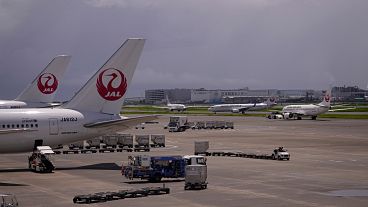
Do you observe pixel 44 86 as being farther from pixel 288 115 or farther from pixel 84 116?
pixel 288 115

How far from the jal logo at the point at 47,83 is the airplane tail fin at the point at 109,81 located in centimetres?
3267

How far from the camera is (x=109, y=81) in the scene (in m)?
50.8

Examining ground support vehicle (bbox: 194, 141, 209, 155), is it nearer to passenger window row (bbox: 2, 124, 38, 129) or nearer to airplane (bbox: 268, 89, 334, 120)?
passenger window row (bbox: 2, 124, 38, 129)

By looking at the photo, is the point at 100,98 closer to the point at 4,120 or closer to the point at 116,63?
the point at 116,63

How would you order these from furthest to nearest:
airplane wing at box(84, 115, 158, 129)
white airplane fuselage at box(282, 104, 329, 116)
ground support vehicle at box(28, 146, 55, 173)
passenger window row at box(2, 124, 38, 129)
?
white airplane fuselage at box(282, 104, 329, 116), airplane wing at box(84, 115, 158, 129), passenger window row at box(2, 124, 38, 129), ground support vehicle at box(28, 146, 55, 173)

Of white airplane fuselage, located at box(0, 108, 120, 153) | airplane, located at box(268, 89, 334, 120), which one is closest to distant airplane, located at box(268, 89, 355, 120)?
airplane, located at box(268, 89, 334, 120)

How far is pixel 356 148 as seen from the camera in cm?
6631

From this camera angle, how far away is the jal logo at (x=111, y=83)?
5066 centimetres

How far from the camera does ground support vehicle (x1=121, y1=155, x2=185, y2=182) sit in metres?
39.8

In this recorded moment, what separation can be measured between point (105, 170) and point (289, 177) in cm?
1436

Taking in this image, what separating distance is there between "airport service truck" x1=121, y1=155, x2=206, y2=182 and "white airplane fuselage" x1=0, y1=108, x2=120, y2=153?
9.47 metres

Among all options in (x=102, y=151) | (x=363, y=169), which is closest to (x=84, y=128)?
(x=102, y=151)

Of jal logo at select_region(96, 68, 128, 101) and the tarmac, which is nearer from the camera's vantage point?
the tarmac

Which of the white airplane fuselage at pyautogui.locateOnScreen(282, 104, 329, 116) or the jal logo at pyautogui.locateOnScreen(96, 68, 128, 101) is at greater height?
the jal logo at pyautogui.locateOnScreen(96, 68, 128, 101)
